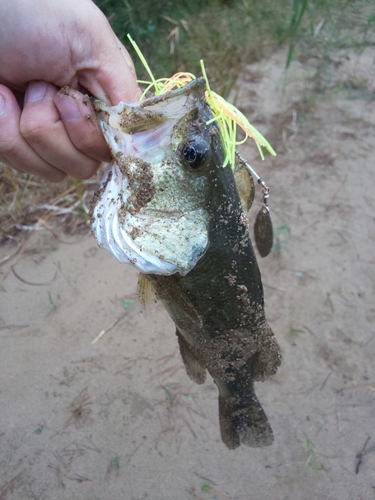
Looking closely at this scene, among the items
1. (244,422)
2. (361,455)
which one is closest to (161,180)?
(244,422)

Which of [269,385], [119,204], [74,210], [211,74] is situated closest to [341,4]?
[211,74]

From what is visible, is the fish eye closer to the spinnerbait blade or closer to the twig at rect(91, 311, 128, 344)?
the spinnerbait blade

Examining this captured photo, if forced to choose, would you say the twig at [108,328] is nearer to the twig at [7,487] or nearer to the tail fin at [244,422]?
the twig at [7,487]

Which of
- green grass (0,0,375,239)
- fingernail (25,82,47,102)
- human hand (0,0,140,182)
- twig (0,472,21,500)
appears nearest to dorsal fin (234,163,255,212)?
human hand (0,0,140,182)

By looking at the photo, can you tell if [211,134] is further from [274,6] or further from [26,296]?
[274,6]

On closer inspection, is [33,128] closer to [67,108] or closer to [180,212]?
[67,108]

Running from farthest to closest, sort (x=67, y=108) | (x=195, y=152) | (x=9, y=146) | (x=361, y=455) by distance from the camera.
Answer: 1. (x=361, y=455)
2. (x=9, y=146)
3. (x=67, y=108)
4. (x=195, y=152)

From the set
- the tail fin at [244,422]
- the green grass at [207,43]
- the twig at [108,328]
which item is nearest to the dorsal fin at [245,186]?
the tail fin at [244,422]
